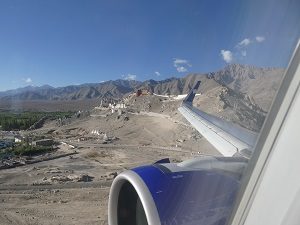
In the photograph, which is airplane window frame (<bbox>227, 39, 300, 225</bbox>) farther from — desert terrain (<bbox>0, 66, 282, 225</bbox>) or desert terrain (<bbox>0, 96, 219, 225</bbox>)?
desert terrain (<bbox>0, 96, 219, 225</bbox>)

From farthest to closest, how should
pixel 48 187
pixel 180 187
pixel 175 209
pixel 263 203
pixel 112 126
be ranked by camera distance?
pixel 112 126, pixel 48 187, pixel 180 187, pixel 175 209, pixel 263 203

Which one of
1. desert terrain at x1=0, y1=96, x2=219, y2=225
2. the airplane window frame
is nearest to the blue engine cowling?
the airplane window frame

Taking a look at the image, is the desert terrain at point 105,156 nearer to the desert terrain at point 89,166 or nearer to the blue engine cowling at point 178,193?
the desert terrain at point 89,166

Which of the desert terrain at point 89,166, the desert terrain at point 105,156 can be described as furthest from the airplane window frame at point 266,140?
the desert terrain at point 89,166

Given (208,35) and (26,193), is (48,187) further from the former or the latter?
(208,35)

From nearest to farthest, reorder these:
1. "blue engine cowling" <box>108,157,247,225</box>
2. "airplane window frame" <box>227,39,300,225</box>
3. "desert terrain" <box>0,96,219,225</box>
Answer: "airplane window frame" <box>227,39,300,225</box> < "blue engine cowling" <box>108,157,247,225</box> < "desert terrain" <box>0,96,219,225</box>

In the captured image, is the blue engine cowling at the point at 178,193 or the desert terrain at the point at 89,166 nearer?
the blue engine cowling at the point at 178,193

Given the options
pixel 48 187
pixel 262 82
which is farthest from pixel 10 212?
pixel 262 82

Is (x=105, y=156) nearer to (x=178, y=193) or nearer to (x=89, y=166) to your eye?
(x=89, y=166)
